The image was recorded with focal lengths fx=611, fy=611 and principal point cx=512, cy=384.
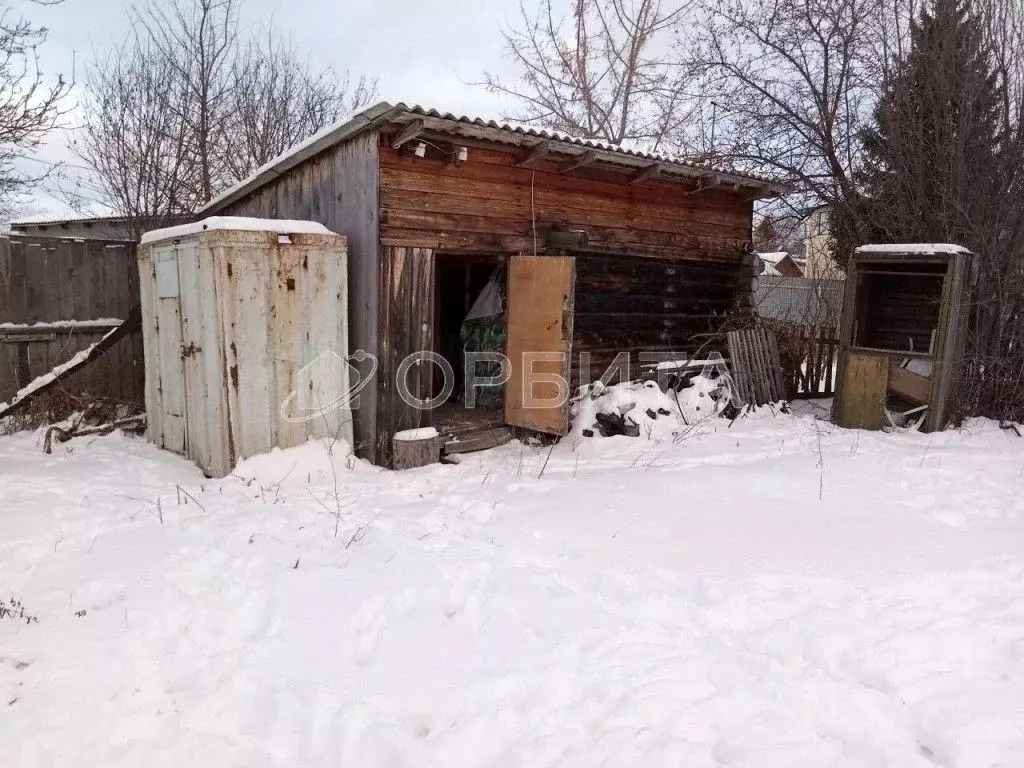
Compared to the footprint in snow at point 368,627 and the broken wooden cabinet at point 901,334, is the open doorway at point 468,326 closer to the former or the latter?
the footprint in snow at point 368,627

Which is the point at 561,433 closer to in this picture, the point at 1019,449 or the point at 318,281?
the point at 318,281

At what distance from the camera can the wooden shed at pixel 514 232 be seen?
18.8 feet

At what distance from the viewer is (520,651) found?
275 centimetres

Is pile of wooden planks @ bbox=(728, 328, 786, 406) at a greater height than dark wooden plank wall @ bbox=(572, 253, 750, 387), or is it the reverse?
dark wooden plank wall @ bbox=(572, 253, 750, 387)

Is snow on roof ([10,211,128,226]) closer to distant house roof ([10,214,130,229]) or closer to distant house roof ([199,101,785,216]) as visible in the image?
distant house roof ([10,214,130,229])

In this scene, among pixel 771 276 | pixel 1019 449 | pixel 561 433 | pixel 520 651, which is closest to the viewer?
pixel 520 651

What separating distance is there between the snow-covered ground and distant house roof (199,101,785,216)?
310cm

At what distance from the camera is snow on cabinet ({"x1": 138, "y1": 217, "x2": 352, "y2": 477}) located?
5.04 m

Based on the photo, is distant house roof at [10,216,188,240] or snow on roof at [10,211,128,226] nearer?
distant house roof at [10,216,188,240]

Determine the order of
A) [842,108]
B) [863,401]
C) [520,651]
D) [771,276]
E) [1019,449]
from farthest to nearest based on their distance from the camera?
[771,276] < [842,108] < [863,401] < [1019,449] < [520,651]

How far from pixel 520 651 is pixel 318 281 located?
389 cm

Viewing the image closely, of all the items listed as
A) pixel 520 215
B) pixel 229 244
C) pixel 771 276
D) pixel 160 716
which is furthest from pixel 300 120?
pixel 771 276

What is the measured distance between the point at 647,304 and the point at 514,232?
2.29 meters

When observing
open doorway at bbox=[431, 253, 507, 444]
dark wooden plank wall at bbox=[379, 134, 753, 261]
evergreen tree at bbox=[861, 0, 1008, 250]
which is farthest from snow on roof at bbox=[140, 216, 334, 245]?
evergreen tree at bbox=[861, 0, 1008, 250]
